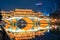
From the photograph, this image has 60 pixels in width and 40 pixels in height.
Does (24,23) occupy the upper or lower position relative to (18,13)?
lower

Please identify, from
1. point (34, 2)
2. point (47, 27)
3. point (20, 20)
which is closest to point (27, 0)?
point (34, 2)

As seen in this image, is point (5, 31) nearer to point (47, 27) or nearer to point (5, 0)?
point (5, 0)

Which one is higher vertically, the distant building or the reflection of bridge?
the distant building

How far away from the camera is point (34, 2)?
218cm

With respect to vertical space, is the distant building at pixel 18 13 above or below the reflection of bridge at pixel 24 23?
above

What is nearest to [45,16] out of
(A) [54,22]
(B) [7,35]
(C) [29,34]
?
(A) [54,22]

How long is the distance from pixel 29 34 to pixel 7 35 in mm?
273

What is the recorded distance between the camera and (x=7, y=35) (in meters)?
2.11

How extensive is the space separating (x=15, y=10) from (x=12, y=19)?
0.39 ft

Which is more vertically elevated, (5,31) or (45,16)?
(45,16)

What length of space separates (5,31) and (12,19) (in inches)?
6.7

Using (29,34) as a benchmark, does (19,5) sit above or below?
above

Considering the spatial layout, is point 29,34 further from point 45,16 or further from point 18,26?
point 45,16

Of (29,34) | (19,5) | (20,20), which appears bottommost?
(29,34)
